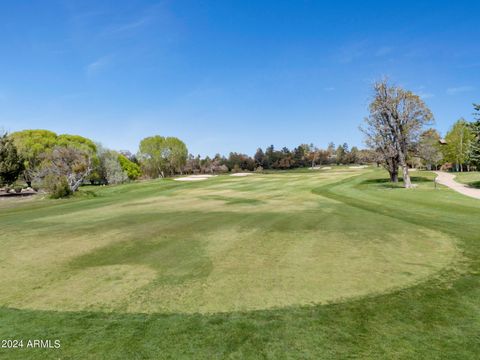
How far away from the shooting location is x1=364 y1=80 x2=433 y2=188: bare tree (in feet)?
117

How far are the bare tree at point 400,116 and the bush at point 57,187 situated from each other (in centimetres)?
3658

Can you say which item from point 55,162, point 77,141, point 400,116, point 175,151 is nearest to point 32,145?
point 77,141

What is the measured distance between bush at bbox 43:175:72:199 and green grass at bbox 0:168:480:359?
74.4 feet

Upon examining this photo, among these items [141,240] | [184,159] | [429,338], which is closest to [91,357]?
[429,338]

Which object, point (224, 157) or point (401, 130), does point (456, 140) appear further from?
point (224, 157)

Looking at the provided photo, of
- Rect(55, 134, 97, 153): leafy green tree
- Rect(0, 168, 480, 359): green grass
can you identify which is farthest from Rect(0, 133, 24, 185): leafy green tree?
Rect(0, 168, 480, 359): green grass

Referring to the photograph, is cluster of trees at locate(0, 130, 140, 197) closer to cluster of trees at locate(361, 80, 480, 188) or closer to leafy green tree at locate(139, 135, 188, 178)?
leafy green tree at locate(139, 135, 188, 178)

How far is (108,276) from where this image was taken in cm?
824

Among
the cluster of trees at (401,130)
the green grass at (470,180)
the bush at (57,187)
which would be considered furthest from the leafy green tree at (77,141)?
the green grass at (470,180)

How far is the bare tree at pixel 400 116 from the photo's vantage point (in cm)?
3553

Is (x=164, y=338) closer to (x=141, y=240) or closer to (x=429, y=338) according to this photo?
(x=429, y=338)

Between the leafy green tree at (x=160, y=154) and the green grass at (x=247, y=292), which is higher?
the leafy green tree at (x=160, y=154)

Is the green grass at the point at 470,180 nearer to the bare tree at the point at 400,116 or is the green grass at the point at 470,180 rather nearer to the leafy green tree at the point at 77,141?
the bare tree at the point at 400,116

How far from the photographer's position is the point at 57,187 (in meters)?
34.6
